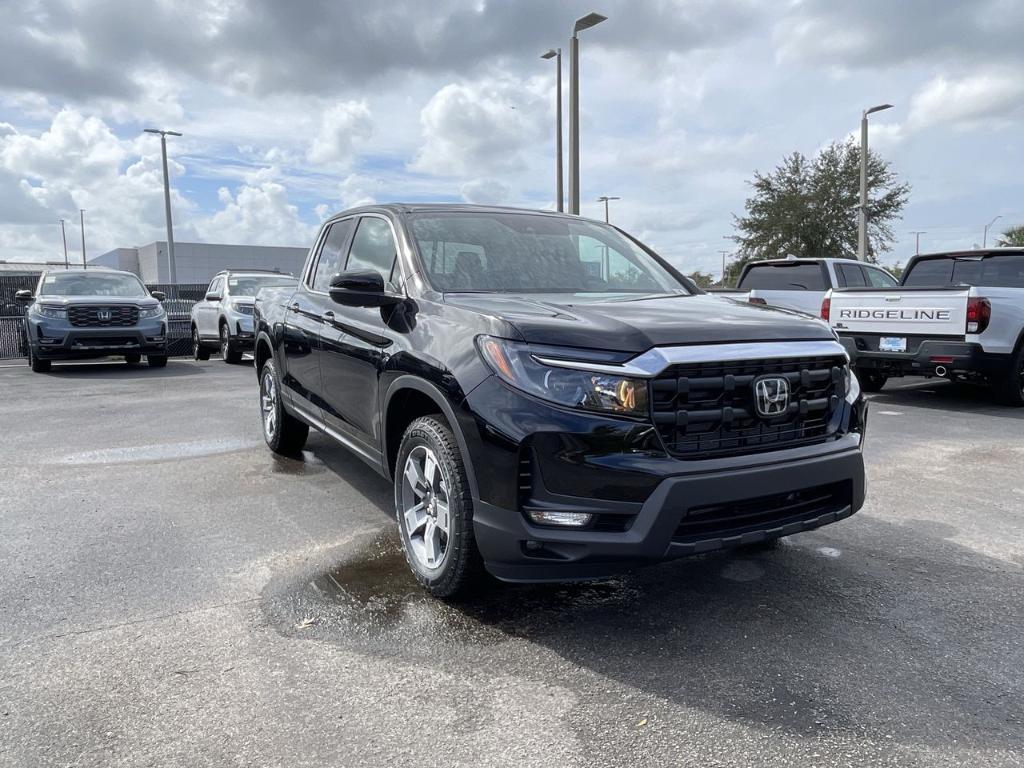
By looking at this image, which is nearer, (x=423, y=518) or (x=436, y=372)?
(x=436, y=372)

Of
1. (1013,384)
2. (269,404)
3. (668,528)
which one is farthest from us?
(1013,384)

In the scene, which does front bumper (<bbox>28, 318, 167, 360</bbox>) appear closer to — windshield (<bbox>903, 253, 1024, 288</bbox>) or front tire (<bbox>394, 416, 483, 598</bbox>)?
front tire (<bbox>394, 416, 483, 598</bbox>)

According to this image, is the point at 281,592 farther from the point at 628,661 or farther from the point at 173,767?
the point at 628,661

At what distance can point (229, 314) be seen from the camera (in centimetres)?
1483

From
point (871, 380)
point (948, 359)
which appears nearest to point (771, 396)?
point (948, 359)

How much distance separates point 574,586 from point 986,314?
7.02 m

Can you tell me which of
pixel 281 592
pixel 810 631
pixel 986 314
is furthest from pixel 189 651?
pixel 986 314

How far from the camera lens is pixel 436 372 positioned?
11.1ft

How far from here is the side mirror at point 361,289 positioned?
380 centimetres

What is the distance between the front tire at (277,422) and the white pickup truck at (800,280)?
7170mm

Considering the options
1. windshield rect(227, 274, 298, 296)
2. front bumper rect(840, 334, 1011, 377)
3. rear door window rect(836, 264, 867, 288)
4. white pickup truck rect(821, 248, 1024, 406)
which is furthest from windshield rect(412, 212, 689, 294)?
windshield rect(227, 274, 298, 296)

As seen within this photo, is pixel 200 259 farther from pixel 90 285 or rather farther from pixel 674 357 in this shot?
pixel 674 357

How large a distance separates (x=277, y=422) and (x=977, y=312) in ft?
23.9

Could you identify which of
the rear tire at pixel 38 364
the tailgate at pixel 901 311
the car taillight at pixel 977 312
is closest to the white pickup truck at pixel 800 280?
the tailgate at pixel 901 311
